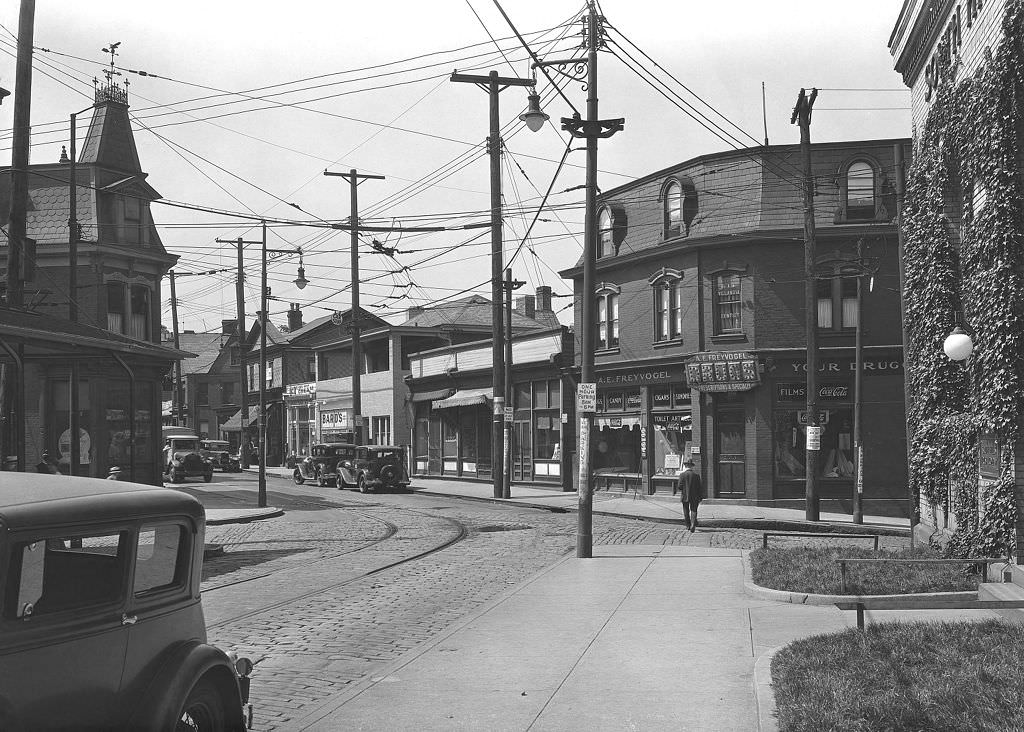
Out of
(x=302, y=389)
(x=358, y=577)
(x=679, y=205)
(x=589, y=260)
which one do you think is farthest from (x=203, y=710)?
(x=302, y=389)

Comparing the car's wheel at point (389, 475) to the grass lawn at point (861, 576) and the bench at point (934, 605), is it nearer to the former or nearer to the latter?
the grass lawn at point (861, 576)

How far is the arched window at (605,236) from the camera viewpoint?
36.4 metres

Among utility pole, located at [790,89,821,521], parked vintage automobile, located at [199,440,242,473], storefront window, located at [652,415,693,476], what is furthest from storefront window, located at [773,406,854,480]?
parked vintage automobile, located at [199,440,242,473]

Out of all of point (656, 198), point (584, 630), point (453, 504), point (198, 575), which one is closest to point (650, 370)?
point (656, 198)

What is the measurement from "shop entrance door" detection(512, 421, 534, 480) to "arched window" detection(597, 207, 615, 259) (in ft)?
27.1

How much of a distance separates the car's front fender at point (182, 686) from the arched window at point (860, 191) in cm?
2798

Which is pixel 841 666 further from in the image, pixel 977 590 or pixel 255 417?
pixel 255 417

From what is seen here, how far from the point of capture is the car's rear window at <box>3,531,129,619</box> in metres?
4.52

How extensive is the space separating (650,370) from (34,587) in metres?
30.1

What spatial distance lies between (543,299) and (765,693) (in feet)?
181

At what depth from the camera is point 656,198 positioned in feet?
Result: 112

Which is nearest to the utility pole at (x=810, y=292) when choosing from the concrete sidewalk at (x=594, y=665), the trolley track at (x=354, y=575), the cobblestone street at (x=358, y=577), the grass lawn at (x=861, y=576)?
the cobblestone street at (x=358, y=577)

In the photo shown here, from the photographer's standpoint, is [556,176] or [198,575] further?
[556,176]

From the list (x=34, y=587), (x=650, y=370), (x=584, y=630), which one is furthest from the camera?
(x=650, y=370)
